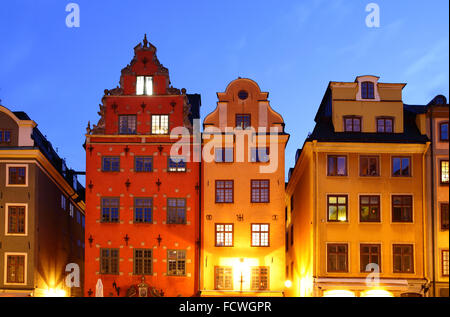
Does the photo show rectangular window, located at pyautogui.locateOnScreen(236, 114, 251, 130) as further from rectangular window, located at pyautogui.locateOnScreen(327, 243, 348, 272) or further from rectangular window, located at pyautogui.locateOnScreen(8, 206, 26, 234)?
rectangular window, located at pyautogui.locateOnScreen(8, 206, 26, 234)

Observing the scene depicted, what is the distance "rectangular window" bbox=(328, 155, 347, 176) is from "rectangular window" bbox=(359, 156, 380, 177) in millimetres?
1075

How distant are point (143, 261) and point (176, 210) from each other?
4153mm

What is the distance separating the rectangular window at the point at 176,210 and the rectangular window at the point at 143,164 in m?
2.64

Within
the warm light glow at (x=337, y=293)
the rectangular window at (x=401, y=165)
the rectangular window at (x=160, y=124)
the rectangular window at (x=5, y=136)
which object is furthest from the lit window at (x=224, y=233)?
the rectangular window at (x=5, y=136)

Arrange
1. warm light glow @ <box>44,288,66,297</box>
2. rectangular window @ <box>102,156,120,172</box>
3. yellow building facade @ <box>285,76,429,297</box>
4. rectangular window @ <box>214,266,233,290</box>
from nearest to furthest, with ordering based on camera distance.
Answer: yellow building facade @ <box>285,76,429,297</box>
rectangular window @ <box>214,266,233,290</box>
rectangular window @ <box>102,156,120,172</box>
warm light glow @ <box>44,288,66,297</box>

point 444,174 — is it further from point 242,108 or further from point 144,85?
point 144,85

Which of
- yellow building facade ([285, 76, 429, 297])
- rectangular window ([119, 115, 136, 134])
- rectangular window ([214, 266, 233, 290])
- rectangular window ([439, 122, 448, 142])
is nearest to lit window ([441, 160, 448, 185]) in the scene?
yellow building facade ([285, 76, 429, 297])

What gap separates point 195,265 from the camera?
53.1 m

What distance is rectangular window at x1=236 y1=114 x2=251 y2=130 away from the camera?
54.2 meters

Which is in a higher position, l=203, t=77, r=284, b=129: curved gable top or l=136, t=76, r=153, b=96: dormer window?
l=136, t=76, r=153, b=96: dormer window

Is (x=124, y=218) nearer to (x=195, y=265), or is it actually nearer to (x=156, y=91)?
(x=195, y=265)

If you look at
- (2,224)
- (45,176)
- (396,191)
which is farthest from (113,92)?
(396,191)

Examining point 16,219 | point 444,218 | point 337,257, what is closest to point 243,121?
point 337,257

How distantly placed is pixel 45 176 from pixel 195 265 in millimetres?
12901
